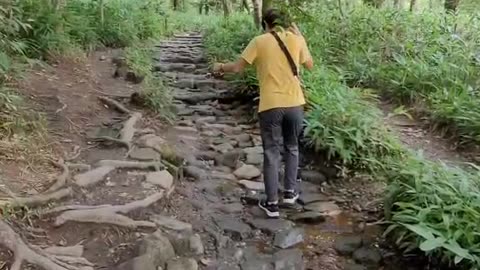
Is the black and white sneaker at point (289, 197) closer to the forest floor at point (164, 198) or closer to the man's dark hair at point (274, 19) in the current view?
the forest floor at point (164, 198)

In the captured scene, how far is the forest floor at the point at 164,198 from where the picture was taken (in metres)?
4.00

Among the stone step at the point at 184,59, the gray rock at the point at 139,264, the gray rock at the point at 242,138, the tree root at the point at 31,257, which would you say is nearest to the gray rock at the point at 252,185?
the gray rock at the point at 242,138

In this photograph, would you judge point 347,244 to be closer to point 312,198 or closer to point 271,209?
point 271,209

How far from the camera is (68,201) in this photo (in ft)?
14.8

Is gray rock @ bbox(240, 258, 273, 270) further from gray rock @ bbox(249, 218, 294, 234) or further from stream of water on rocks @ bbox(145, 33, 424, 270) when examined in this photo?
gray rock @ bbox(249, 218, 294, 234)

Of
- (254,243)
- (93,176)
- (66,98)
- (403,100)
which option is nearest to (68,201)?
(93,176)

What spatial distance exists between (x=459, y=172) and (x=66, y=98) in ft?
16.8

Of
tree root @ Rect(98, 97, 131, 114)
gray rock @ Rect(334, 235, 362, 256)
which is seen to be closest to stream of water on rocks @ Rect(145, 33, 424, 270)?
gray rock @ Rect(334, 235, 362, 256)

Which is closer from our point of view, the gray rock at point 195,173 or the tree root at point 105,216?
the tree root at point 105,216

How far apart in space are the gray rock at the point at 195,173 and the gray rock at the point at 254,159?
0.60 m

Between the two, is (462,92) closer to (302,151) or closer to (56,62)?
(302,151)

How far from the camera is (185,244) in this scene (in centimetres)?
424

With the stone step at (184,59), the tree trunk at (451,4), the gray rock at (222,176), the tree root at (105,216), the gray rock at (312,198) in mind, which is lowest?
the gray rock at (312,198)

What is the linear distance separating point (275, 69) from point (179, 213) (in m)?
1.58
